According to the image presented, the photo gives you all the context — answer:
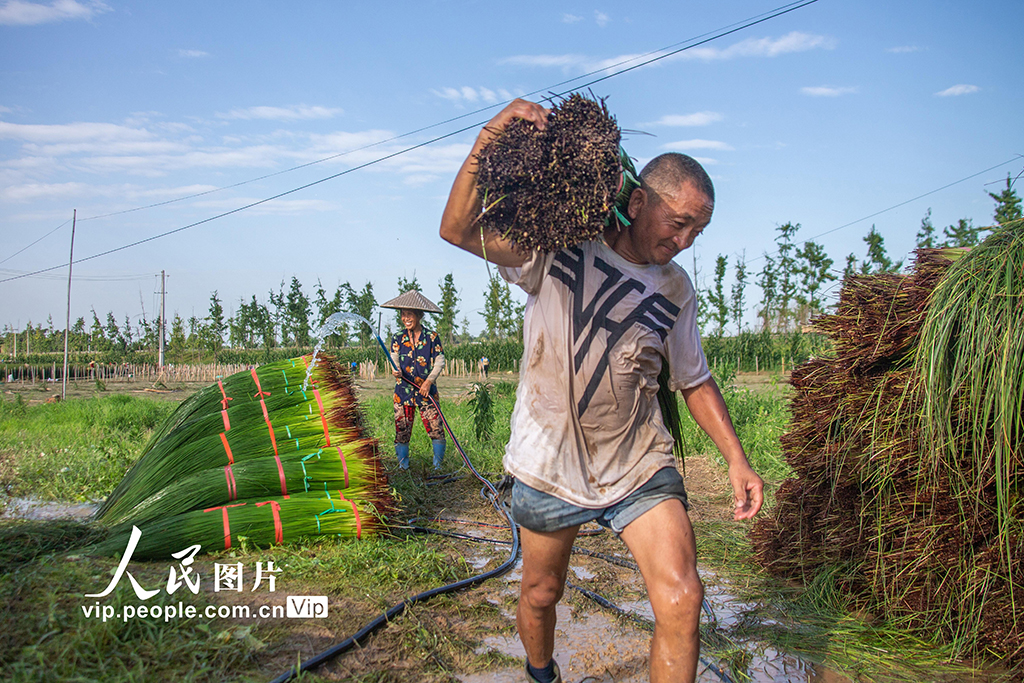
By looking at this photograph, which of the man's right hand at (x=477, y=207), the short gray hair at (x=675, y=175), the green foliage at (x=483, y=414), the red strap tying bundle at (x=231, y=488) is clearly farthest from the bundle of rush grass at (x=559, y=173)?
the green foliage at (x=483, y=414)

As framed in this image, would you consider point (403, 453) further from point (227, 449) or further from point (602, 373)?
point (602, 373)

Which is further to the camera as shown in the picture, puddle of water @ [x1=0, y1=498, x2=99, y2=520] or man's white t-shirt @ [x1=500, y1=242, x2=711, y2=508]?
puddle of water @ [x1=0, y1=498, x2=99, y2=520]

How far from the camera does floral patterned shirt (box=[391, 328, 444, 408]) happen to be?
6.93 metres

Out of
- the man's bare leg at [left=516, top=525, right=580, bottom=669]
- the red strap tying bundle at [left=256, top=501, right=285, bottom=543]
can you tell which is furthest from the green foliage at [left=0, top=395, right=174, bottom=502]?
the man's bare leg at [left=516, top=525, right=580, bottom=669]

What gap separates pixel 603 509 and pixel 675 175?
45.7 inches

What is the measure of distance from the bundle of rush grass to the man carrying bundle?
0.13 meters

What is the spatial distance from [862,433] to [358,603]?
279 centimetres

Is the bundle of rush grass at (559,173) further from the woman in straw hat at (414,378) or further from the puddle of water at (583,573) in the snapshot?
the woman in straw hat at (414,378)

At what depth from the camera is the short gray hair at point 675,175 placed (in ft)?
7.38

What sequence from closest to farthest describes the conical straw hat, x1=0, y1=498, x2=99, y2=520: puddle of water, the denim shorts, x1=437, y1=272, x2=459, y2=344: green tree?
1. the denim shorts
2. x1=0, y1=498, x2=99, y2=520: puddle of water
3. the conical straw hat
4. x1=437, y1=272, x2=459, y2=344: green tree

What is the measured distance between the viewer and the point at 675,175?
2260mm

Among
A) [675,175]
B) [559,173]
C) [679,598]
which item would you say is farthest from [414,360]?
[679,598]

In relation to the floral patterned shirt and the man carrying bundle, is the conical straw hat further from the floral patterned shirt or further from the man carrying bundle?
the man carrying bundle

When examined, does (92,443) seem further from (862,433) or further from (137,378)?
(137,378)
